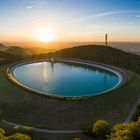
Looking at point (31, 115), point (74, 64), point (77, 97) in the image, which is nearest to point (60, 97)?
point (77, 97)

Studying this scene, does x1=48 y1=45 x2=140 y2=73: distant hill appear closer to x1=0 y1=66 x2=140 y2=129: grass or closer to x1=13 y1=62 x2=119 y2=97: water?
x1=13 y1=62 x2=119 y2=97: water

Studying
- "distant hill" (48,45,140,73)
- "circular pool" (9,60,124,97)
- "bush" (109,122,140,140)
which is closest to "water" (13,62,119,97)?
"circular pool" (9,60,124,97)

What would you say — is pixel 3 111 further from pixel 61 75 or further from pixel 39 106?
pixel 61 75

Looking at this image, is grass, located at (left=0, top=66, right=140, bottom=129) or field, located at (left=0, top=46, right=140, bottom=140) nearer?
field, located at (left=0, top=46, right=140, bottom=140)

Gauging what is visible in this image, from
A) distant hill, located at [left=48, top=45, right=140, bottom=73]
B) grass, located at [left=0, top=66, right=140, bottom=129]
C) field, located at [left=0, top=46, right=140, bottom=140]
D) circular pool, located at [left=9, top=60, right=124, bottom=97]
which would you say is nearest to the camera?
field, located at [left=0, top=46, right=140, bottom=140]

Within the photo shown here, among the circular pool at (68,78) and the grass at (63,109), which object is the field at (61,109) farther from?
the circular pool at (68,78)

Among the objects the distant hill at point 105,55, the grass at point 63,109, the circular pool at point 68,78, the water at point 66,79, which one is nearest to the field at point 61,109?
the grass at point 63,109

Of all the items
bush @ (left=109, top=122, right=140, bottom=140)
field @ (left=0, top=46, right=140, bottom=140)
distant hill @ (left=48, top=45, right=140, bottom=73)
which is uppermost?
distant hill @ (left=48, top=45, right=140, bottom=73)

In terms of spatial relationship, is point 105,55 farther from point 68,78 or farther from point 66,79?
point 66,79
